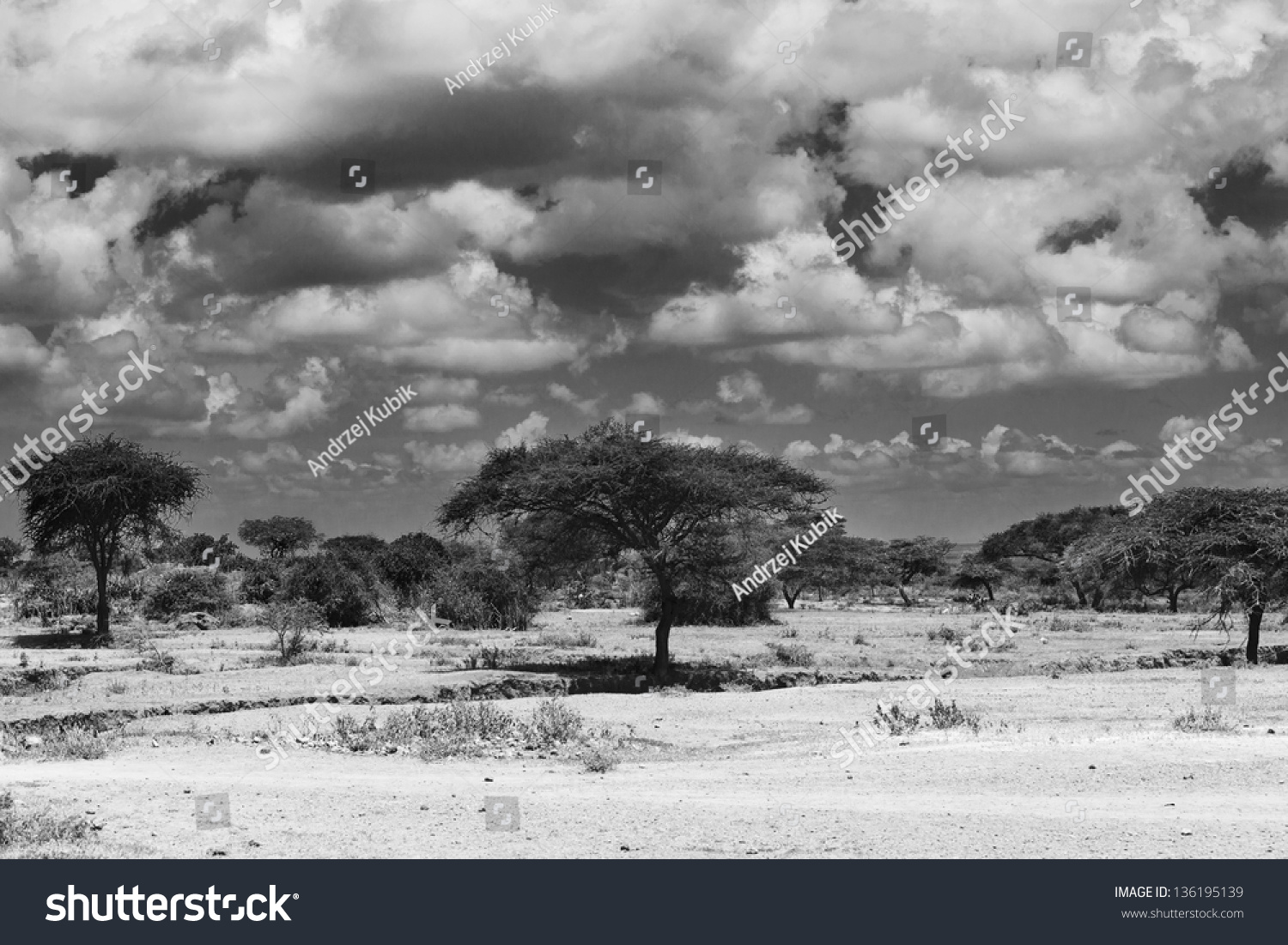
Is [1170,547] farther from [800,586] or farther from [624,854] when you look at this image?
[800,586]

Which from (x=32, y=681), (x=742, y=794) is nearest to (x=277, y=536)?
(x=32, y=681)

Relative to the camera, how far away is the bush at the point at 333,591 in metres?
46.2

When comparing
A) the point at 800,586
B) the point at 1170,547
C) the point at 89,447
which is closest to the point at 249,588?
the point at 89,447

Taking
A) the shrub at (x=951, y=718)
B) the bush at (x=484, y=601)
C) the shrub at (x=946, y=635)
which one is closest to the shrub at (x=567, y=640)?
the bush at (x=484, y=601)

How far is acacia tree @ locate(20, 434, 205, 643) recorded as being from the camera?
1488 inches

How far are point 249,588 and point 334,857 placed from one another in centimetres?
4468

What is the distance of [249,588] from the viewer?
5338 cm

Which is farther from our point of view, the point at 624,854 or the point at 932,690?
the point at 932,690

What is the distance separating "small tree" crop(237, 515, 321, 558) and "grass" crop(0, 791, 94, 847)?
68.1m

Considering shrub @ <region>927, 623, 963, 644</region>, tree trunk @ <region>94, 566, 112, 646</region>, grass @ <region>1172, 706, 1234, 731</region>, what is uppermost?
tree trunk @ <region>94, 566, 112, 646</region>

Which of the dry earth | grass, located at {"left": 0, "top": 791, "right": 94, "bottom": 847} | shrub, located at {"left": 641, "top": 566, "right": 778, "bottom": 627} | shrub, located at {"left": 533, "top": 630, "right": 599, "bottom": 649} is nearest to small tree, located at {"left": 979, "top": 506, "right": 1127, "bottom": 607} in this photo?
shrub, located at {"left": 641, "top": 566, "right": 778, "bottom": 627}

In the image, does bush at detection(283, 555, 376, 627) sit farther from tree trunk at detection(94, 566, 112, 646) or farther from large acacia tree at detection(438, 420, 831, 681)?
large acacia tree at detection(438, 420, 831, 681)

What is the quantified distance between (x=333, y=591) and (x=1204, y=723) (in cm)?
3352

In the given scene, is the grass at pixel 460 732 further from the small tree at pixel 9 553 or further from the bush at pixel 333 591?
the small tree at pixel 9 553
